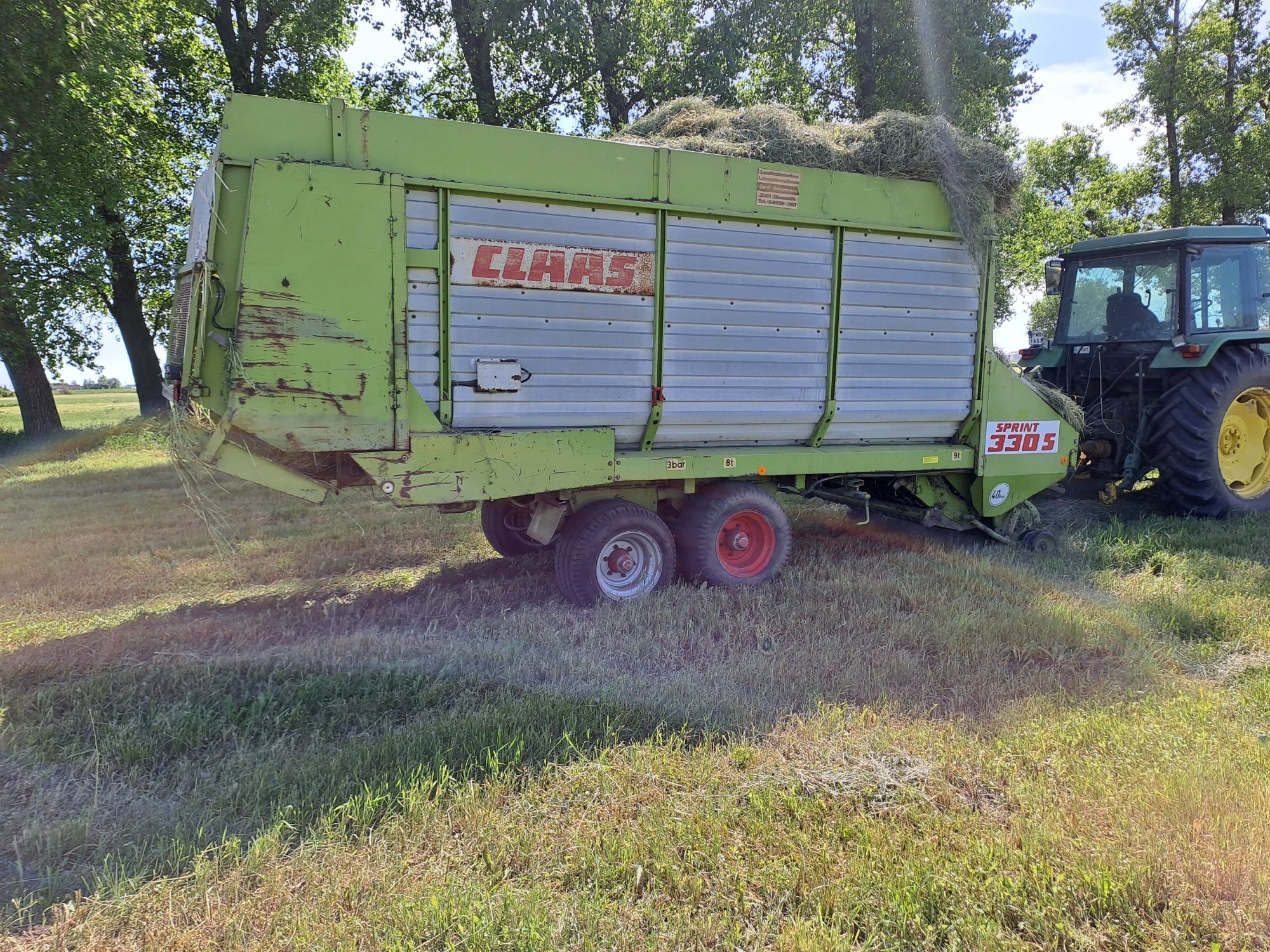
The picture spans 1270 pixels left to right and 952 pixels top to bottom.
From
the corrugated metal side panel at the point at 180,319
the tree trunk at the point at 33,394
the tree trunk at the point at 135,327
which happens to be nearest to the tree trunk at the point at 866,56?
the corrugated metal side panel at the point at 180,319

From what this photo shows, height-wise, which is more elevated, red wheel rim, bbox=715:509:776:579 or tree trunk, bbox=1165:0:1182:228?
tree trunk, bbox=1165:0:1182:228

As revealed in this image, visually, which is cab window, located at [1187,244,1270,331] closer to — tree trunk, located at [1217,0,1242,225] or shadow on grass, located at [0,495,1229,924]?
shadow on grass, located at [0,495,1229,924]

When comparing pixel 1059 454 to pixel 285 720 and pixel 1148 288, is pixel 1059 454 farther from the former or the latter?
pixel 285 720

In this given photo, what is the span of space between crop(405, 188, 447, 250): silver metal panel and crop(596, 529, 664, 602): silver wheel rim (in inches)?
80.5

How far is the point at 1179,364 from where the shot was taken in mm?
7027

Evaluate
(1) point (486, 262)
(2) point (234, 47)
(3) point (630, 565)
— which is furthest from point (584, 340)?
(2) point (234, 47)


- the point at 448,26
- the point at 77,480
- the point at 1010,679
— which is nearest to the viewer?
the point at 1010,679

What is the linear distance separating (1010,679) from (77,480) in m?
10.8

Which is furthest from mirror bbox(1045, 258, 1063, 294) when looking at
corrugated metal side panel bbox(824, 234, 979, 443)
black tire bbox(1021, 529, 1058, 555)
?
black tire bbox(1021, 529, 1058, 555)

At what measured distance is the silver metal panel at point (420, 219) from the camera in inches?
174

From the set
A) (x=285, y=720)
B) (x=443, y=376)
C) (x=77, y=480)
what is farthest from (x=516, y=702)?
(x=77, y=480)

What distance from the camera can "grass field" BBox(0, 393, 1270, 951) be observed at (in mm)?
2281

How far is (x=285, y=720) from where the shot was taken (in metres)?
3.49

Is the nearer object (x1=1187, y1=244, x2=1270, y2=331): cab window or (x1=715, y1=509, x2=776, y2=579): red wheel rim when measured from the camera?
(x1=715, y1=509, x2=776, y2=579): red wheel rim
